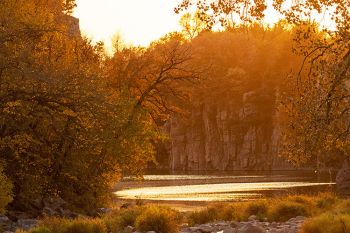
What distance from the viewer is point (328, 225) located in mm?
20047

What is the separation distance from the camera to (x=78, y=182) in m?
38.7

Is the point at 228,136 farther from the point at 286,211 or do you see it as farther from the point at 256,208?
the point at 286,211

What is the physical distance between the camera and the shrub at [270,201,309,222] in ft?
101

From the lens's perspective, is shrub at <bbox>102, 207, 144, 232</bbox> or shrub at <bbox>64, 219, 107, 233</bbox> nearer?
shrub at <bbox>64, 219, 107, 233</bbox>

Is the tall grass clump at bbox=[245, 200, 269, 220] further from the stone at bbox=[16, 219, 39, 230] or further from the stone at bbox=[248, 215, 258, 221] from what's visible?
the stone at bbox=[16, 219, 39, 230]

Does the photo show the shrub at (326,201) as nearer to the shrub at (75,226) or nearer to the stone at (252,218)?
the stone at (252,218)

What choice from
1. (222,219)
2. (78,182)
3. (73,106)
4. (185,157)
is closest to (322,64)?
(73,106)

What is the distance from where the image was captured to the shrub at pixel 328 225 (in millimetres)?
19594

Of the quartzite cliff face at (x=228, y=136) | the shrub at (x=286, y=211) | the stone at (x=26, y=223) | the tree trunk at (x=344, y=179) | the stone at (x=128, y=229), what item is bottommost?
the stone at (x=128, y=229)

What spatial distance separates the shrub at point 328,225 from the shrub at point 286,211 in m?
9.68

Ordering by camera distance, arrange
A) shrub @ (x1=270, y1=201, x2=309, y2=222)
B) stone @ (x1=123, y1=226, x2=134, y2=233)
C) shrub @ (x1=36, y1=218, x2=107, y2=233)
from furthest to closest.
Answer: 1. shrub @ (x1=270, y1=201, x2=309, y2=222)
2. stone @ (x1=123, y1=226, x2=134, y2=233)
3. shrub @ (x1=36, y1=218, x2=107, y2=233)

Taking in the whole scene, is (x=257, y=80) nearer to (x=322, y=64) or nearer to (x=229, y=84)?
(x=229, y=84)

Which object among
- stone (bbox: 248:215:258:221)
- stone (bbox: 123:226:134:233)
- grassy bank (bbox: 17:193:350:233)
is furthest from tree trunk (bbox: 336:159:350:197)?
stone (bbox: 123:226:134:233)

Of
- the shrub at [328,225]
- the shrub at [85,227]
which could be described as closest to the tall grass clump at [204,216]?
the shrub at [85,227]
